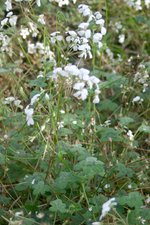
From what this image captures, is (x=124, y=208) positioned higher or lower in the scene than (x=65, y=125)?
lower

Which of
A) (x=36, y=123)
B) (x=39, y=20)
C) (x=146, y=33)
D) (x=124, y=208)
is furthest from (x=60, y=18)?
(x=146, y=33)

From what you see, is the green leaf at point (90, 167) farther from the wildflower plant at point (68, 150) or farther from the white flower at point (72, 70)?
the white flower at point (72, 70)

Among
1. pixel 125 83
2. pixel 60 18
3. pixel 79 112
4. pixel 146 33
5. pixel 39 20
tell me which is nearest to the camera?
pixel 60 18

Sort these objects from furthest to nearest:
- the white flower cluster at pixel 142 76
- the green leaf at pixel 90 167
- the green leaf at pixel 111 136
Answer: the white flower cluster at pixel 142 76 < the green leaf at pixel 111 136 < the green leaf at pixel 90 167

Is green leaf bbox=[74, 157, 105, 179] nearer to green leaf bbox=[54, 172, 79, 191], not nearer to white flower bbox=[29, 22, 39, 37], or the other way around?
green leaf bbox=[54, 172, 79, 191]

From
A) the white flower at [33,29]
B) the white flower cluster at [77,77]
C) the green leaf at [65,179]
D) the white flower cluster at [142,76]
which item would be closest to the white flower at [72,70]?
the white flower cluster at [77,77]

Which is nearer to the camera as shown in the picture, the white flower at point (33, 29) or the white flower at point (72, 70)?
the white flower at point (72, 70)

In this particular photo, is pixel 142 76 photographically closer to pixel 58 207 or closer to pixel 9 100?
pixel 9 100

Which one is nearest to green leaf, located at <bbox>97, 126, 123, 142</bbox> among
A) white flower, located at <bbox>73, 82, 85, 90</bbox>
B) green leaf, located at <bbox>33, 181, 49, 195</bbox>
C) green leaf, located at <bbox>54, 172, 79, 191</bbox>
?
green leaf, located at <bbox>54, 172, 79, 191</bbox>

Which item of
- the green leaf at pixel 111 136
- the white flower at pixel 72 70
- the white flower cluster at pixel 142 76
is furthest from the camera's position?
the white flower cluster at pixel 142 76

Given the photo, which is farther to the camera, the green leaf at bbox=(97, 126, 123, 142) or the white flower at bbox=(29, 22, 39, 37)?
the white flower at bbox=(29, 22, 39, 37)

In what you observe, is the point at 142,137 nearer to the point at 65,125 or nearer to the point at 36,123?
the point at 65,125
